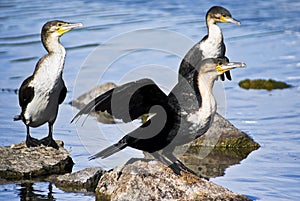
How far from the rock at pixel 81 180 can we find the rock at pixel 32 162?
0.31 m

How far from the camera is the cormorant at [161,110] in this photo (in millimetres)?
7418

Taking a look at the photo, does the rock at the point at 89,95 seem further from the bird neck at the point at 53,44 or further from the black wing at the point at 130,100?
the black wing at the point at 130,100

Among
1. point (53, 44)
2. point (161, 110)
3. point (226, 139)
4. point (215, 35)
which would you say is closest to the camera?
point (161, 110)

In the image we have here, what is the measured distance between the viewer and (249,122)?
11.1 m

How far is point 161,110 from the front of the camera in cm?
759

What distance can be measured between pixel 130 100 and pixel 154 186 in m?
0.88

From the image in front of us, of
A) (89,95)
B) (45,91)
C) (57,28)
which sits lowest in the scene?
(89,95)

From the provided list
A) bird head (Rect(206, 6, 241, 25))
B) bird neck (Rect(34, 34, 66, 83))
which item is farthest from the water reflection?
bird head (Rect(206, 6, 241, 25))

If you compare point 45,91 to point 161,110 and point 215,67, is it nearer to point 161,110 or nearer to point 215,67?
point 161,110

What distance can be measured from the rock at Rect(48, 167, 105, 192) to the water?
0.12 metres

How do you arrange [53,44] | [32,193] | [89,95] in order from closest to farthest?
[32,193] → [53,44] → [89,95]

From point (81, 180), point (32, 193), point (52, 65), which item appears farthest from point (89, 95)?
point (32, 193)

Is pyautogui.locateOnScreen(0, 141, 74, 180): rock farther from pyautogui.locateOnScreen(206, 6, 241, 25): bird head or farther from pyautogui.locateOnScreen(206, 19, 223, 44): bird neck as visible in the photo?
pyautogui.locateOnScreen(206, 6, 241, 25): bird head

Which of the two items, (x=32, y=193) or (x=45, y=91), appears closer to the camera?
(x=32, y=193)
